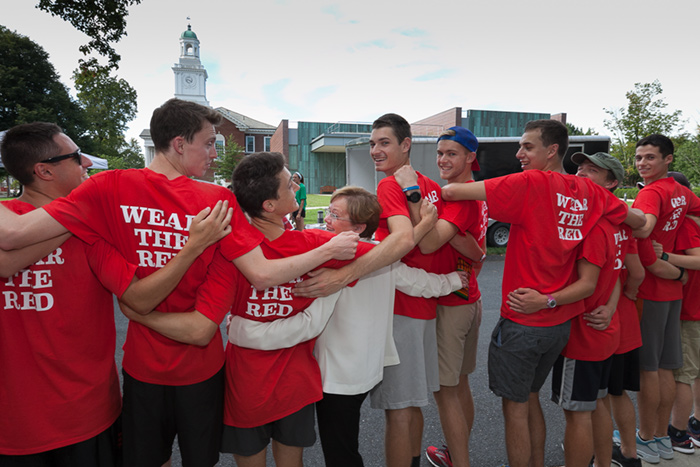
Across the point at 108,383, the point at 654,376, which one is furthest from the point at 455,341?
the point at 108,383

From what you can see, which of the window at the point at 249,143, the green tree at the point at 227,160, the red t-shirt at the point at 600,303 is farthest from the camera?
the window at the point at 249,143

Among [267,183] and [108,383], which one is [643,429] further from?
[108,383]

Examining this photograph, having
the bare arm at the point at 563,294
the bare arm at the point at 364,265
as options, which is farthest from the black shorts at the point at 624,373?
the bare arm at the point at 364,265

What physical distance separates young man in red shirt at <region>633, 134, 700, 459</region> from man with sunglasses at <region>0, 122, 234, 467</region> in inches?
130

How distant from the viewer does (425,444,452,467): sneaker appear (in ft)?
9.89

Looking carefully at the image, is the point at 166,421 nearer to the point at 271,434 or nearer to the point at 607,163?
the point at 271,434

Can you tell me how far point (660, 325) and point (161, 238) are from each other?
365 centimetres

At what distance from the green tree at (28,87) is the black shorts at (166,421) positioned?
3153cm

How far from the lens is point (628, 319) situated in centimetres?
289

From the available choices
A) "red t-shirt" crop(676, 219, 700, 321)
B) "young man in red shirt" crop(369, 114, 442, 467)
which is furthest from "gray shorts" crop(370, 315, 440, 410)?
"red t-shirt" crop(676, 219, 700, 321)

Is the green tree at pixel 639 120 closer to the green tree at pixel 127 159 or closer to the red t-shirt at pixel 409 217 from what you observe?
the red t-shirt at pixel 409 217

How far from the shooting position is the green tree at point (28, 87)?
26484 millimetres

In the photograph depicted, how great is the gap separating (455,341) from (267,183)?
1760mm

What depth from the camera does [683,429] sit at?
3254 mm
